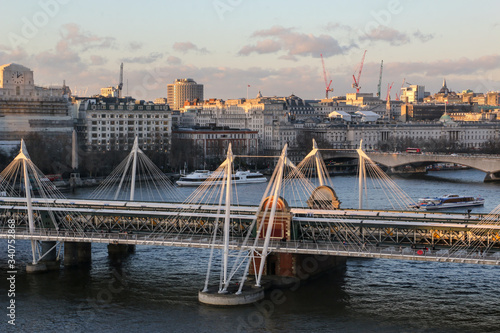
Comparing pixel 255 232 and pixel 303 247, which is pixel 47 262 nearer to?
pixel 255 232

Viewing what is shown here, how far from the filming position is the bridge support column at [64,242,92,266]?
22.4 meters

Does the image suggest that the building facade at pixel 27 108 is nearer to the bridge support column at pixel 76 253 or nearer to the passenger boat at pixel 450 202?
the passenger boat at pixel 450 202

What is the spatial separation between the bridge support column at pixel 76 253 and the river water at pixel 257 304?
0.22 meters

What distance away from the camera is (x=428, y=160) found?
54.8 metres

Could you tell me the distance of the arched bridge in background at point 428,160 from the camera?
166ft

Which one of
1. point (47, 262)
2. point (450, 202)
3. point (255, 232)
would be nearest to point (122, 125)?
point (450, 202)

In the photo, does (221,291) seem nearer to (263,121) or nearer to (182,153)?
(182,153)

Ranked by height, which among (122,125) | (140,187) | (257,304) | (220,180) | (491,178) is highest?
(122,125)

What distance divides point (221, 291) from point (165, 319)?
1388mm

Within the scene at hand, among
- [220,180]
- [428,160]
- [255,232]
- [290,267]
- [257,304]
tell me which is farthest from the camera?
[428,160]

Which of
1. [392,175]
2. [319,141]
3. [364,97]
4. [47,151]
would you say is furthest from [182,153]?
[364,97]

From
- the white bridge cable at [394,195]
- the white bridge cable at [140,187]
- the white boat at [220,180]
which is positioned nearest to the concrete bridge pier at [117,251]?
the white bridge cable at [140,187]

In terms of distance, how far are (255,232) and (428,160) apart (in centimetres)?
3584

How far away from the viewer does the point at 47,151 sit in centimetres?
4897
